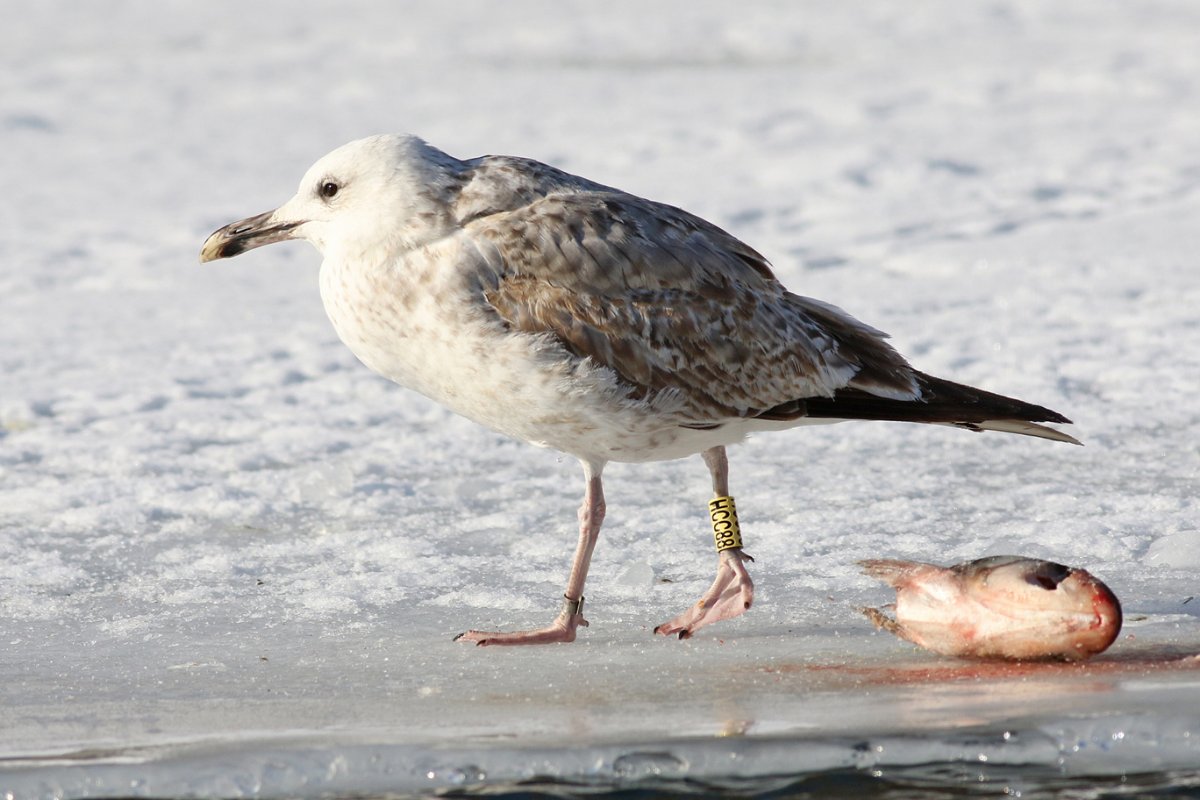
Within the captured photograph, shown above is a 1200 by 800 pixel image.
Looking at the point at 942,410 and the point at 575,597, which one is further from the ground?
the point at 942,410

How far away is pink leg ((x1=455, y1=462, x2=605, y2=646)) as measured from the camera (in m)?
4.32

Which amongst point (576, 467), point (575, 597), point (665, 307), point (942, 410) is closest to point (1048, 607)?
point (942, 410)

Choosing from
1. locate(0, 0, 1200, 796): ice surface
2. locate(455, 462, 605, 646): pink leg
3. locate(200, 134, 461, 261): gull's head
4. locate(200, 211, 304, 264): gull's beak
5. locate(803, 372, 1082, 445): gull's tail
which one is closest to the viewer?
locate(0, 0, 1200, 796): ice surface

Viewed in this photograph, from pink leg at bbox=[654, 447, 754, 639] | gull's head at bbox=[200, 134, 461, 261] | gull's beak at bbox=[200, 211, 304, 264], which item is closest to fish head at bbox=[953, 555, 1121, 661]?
pink leg at bbox=[654, 447, 754, 639]

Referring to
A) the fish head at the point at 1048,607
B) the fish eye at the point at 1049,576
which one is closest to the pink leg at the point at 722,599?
the fish head at the point at 1048,607

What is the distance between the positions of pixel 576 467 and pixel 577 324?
1737 mm

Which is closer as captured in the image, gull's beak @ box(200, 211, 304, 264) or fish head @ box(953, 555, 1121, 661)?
fish head @ box(953, 555, 1121, 661)

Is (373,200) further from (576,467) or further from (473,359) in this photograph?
(576,467)

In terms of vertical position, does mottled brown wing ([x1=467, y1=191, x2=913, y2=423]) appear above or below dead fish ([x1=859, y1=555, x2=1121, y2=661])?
above

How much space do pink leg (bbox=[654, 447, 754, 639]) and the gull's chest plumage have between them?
43cm

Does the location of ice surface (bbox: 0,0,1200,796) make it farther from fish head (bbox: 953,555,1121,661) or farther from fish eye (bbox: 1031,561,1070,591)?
fish eye (bbox: 1031,561,1070,591)

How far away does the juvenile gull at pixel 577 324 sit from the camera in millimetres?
4461

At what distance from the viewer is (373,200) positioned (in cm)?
470

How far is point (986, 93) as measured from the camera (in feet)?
44.5
